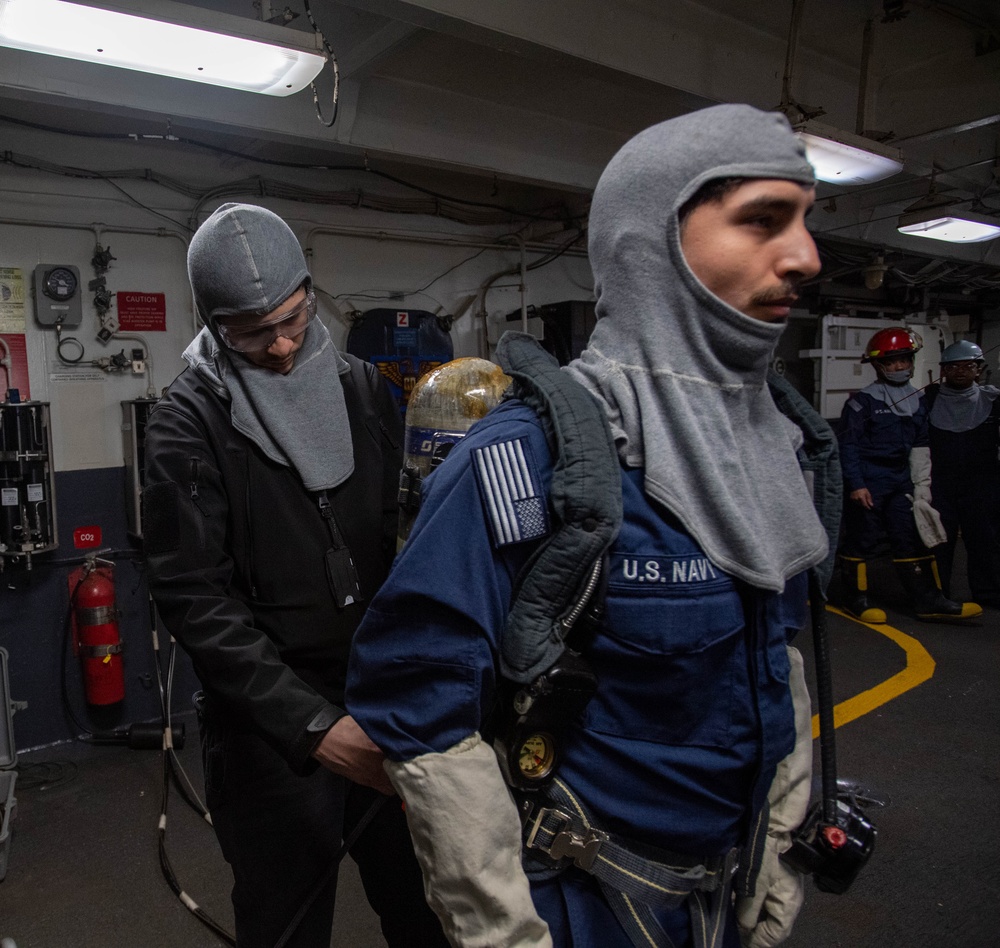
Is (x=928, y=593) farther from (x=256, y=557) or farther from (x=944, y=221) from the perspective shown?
(x=256, y=557)

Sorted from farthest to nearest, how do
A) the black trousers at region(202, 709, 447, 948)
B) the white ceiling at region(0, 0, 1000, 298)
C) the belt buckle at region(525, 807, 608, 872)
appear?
the white ceiling at region(0, 0, 1000, 298) < the black trousers at region(202, 709, 447, 948) < the belt buckle at region(525, 807, 608, 872)

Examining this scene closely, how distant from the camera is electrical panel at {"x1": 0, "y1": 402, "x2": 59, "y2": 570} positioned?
3.35 m

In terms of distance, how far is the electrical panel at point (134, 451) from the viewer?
3736mm

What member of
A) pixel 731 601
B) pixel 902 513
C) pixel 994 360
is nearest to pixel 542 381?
pixel 731 601

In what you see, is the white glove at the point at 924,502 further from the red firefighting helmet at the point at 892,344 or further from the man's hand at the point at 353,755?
the man's hand at the point at 353,755

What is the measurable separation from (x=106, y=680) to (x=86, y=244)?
2.23 metres

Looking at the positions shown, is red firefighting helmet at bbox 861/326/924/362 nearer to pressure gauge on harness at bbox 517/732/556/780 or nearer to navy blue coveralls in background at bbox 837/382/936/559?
navy blue coveralls in background at bbox 837/382/936/559

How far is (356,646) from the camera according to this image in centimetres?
106

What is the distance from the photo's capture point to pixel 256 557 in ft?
5.16

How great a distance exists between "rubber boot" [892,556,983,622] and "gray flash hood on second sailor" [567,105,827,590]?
A: 206 inches

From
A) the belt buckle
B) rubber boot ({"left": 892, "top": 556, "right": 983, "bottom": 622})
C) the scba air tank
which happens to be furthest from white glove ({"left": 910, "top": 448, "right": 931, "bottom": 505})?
the belt buckle

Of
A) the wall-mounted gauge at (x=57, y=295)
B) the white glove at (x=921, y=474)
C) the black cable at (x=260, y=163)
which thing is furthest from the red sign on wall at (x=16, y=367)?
the white glove at (x=921, y=474)

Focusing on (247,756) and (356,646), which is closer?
(356,646)

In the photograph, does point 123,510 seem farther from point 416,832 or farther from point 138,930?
point 416,832
